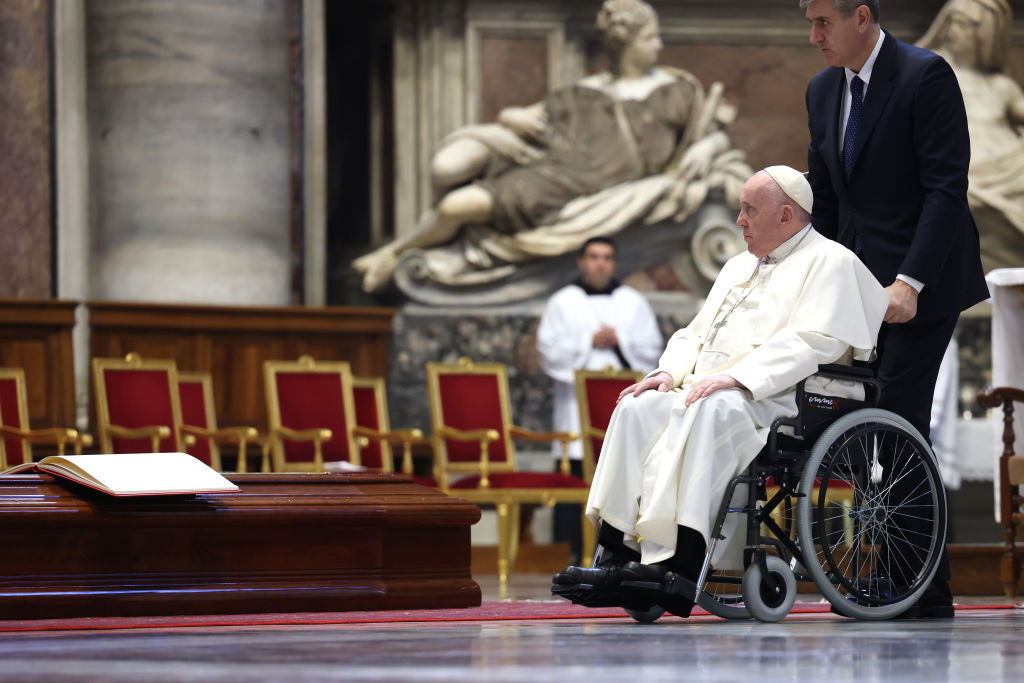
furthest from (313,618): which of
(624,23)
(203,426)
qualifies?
(624,23)

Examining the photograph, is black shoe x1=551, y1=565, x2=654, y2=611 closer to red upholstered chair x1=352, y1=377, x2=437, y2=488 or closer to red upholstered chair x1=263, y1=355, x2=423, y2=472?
red upholstered chair x1=263, y1=355, x2=423, y2=472

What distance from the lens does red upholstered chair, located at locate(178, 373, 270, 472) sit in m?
8.01

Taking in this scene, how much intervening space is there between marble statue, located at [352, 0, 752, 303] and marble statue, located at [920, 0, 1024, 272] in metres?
1.50

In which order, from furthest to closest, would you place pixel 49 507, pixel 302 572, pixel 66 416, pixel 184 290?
pixel 184 290 < pixel 66 416 < pixel 302 572 < pixel 49 507

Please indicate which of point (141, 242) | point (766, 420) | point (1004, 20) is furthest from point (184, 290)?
point (766, 420)

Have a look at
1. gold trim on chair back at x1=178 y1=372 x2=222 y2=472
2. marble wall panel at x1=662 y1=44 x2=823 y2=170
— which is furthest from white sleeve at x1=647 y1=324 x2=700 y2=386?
marble wall panel at x1=662 y1=44 x2=823 y2=170

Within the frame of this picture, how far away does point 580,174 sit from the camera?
10180 mm

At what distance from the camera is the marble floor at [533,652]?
253 centimetres

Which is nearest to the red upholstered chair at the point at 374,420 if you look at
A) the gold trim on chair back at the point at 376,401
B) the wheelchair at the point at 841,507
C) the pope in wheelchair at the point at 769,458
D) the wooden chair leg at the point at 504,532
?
the gold trim on chair back at the point at 376,401

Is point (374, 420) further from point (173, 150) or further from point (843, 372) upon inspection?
point (843, 372)

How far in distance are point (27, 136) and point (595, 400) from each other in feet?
12.5

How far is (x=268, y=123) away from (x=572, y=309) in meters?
2.17

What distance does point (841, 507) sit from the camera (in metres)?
3.96

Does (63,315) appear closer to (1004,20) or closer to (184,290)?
(184,290)
